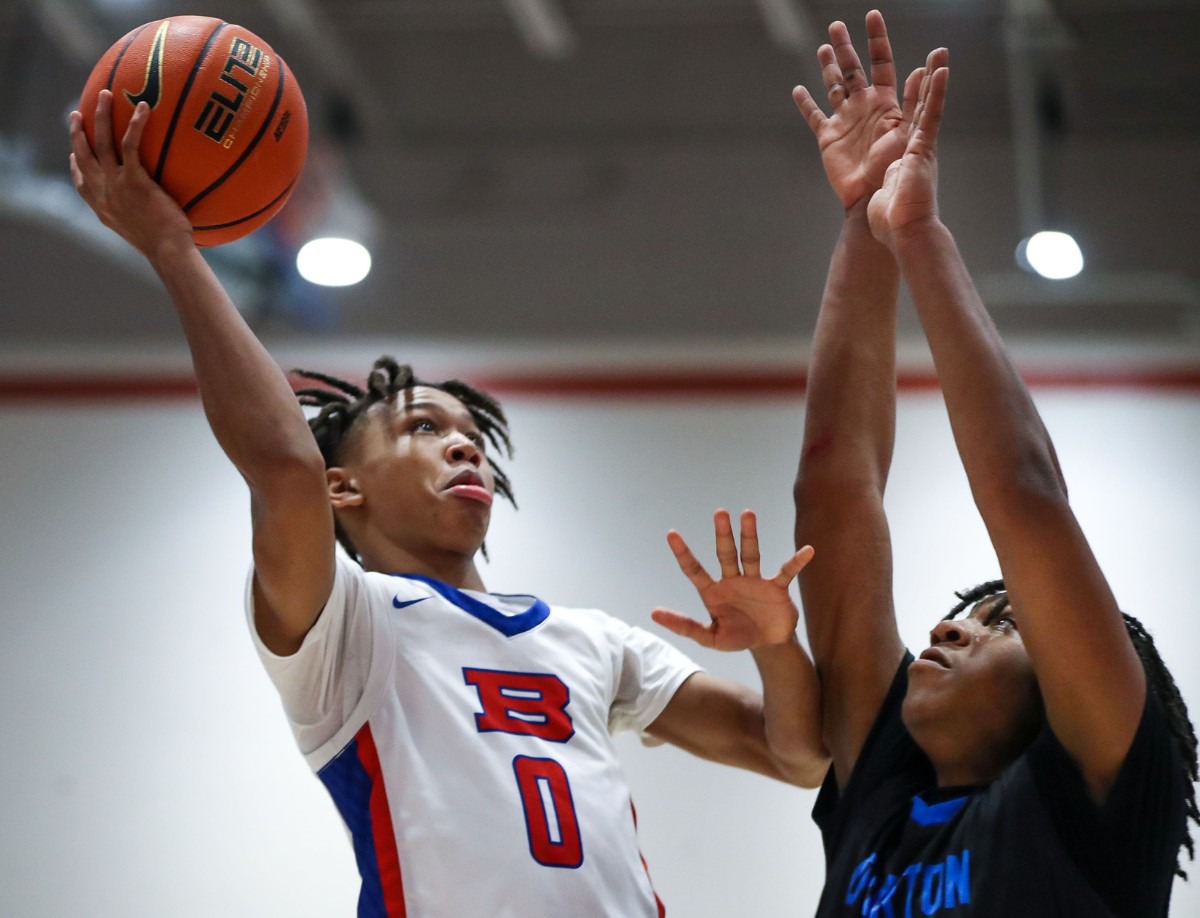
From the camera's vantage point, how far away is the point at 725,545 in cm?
186

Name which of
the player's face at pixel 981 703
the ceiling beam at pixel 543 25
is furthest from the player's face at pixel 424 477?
the ceiling beam at pixel 543 25

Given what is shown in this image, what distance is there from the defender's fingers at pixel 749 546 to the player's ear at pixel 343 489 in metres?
0.79

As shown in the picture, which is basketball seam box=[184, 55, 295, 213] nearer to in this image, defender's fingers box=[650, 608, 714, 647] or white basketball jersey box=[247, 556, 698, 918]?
white basketball jersey box=[247, 556, 698, 918]

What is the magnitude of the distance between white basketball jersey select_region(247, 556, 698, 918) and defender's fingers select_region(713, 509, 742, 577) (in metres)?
0.42

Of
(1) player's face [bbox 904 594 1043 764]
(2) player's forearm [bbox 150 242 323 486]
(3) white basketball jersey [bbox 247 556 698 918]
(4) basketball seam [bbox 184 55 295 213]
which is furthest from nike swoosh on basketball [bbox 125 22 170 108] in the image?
(1) player's face [bbox 904 594 1043 764]

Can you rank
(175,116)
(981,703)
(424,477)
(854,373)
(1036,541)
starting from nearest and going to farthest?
(1036,541), (981,703), (175,116), (854,373), (424,477)

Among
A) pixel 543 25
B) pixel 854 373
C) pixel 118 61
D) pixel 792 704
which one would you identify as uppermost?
pixel 543 25

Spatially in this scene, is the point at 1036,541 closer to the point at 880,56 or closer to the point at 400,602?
the point at 880,56

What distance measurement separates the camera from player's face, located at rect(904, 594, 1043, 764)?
1745mm

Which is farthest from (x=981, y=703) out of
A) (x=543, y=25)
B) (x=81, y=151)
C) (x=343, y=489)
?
(x=543, y=25)

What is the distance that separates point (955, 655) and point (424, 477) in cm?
97

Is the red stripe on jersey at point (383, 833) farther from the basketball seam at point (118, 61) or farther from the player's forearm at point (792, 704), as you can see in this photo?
the basketball seam at point (118, 61)

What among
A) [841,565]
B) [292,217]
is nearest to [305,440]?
[841,565]

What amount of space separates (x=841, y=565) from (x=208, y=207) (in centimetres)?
107
